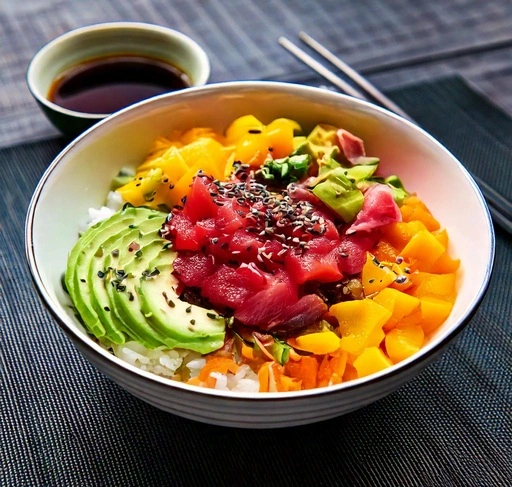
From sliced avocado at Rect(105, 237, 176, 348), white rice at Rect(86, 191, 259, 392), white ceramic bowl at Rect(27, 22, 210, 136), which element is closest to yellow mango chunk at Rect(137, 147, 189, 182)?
sliced avocado at Rect(105, 237, 176, 348)

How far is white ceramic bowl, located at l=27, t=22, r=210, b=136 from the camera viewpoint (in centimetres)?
247

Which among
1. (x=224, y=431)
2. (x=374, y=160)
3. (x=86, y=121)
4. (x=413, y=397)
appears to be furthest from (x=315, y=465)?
(x=86, y=121)

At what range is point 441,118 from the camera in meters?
2.72

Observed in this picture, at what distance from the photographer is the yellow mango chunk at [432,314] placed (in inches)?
64.2

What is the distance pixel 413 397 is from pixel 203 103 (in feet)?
3.81

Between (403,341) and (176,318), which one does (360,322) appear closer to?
(403,341)

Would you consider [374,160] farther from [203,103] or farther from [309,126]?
[203,103]

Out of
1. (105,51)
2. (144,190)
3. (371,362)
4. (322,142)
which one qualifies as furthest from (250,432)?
(105,51)

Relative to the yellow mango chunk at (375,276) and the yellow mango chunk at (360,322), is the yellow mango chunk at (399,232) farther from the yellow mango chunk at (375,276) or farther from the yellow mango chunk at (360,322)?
the yellow mango chunk at (360,322)

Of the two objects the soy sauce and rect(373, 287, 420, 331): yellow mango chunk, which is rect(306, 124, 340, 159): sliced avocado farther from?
the soy sauce

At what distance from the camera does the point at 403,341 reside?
62.2 inches

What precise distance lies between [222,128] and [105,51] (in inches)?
32.2

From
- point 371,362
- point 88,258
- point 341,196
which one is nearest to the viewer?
point 371,362

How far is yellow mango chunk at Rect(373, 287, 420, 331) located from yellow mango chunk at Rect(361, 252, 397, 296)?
0.04 meters
